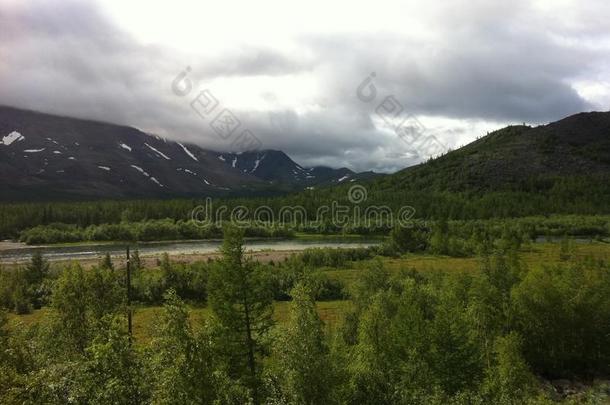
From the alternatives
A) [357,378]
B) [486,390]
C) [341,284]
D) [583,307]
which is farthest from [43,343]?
[341,284]

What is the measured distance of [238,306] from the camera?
1578 inches

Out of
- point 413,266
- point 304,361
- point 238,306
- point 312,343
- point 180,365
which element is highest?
point 238,306

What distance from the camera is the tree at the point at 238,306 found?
3931 centimetres

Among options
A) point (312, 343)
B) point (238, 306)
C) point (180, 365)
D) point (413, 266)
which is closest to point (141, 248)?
point (413, 266)

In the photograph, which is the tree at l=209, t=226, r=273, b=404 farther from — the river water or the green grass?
the river water

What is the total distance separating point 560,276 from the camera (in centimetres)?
7512

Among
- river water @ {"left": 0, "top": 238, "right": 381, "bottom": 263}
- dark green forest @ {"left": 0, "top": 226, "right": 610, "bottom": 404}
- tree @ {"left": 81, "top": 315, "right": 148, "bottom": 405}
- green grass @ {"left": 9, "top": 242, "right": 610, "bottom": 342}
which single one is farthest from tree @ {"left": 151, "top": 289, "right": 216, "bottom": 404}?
river water @ {"left": 0, "top": 238, "right": 381, "bottom": 263}

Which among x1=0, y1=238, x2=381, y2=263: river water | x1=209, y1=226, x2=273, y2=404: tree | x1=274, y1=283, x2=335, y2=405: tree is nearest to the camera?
x1=274, y1=283, x2=335, y2=405: tree

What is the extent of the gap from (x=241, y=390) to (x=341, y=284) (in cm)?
8303

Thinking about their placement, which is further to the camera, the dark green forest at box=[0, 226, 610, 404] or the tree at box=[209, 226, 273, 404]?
the tree at box=[209, 226, 273, 404]

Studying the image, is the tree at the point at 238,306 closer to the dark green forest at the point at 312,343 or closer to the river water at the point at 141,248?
the dark green forest at the point at 312,343

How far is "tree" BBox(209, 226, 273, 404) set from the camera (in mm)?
39312

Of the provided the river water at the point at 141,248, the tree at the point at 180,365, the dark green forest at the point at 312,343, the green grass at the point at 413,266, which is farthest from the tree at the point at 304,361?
the river water at the point at 141,248

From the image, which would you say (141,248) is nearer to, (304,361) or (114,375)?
(304,361)
